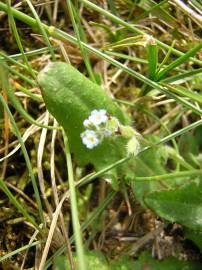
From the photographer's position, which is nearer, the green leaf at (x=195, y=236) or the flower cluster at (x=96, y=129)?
the flower cluster at (x=96, y=129)

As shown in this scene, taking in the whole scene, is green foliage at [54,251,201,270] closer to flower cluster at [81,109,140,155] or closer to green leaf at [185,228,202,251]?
green leaf at [185,228,202,251]

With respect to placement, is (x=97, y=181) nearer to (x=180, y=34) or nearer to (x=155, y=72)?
(x=155, y=72)

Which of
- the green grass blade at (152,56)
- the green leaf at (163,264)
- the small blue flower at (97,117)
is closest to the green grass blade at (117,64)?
the green grass blade at (152,56)

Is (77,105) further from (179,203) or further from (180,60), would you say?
(179,203)

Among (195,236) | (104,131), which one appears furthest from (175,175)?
(195,236)

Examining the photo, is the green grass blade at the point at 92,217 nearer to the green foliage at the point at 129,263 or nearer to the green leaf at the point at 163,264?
the green foliage at the point at 129,263
